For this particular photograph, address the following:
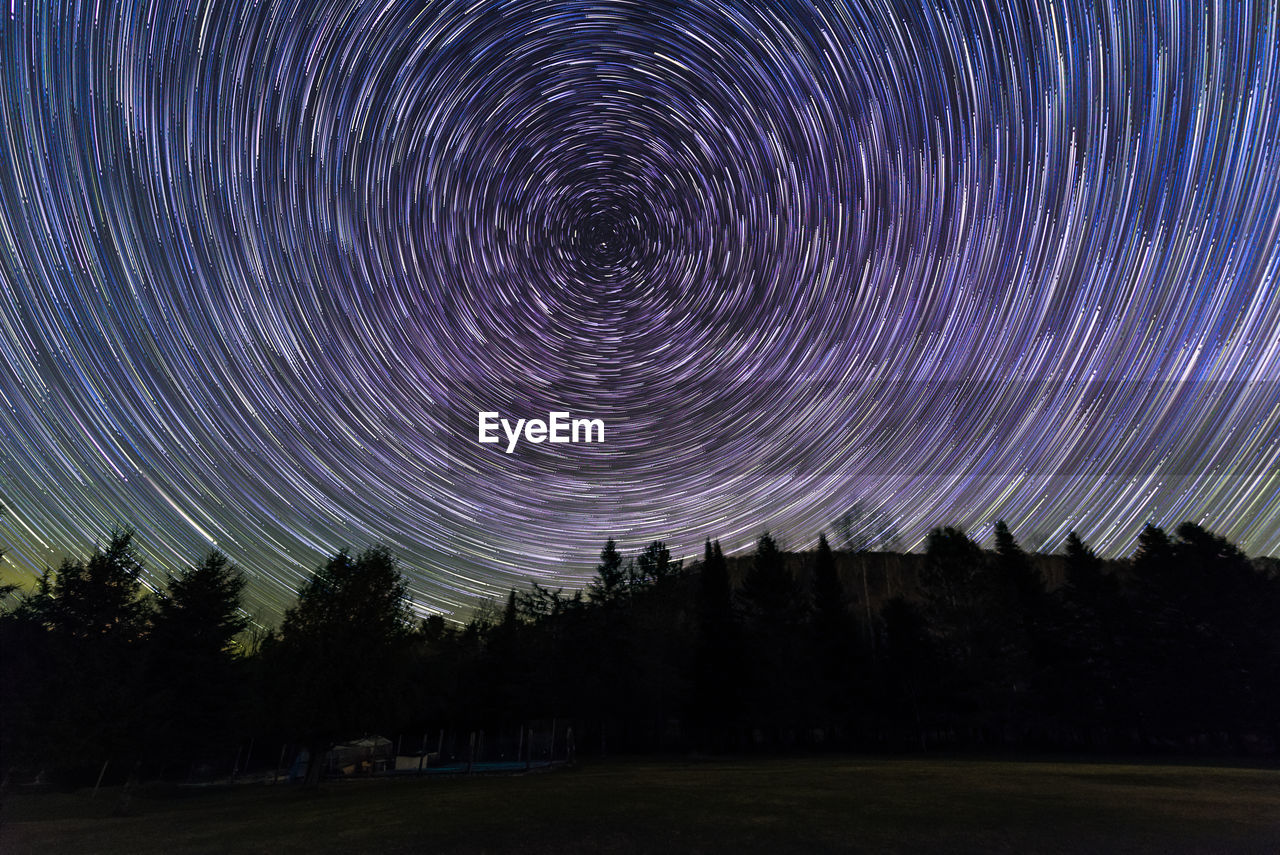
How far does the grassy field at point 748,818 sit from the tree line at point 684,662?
646 cm

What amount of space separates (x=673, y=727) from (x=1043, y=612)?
3496cm

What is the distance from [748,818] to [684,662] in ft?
123

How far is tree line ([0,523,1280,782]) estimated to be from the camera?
97.5ft

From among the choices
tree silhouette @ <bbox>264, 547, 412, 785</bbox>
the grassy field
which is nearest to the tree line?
tree silhouette @ <bbox>264, 547, 412, 785</bbox>

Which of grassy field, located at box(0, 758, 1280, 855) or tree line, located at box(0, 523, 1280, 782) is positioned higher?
tree line, located at box(0, 523, 1280, 782)

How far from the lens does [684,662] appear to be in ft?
168

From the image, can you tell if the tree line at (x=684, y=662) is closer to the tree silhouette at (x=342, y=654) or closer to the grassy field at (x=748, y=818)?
the tree silhouette at (x=342, y=654)

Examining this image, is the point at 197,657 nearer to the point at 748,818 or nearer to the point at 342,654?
the point at 342,654

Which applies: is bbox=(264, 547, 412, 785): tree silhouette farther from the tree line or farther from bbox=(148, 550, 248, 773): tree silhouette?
bbox=(148, 550, 248, 773): tree silhouette

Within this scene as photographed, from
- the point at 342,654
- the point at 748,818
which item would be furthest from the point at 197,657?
the point at 748,818

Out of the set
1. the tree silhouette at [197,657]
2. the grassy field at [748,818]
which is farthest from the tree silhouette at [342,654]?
the grassy field at [748,818]

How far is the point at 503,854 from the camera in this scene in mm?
12289

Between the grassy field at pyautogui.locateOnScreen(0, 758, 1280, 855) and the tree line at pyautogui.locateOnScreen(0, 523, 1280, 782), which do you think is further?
the tree line at pyautogui.locateOnScreen(0, 523, 1280, 782)

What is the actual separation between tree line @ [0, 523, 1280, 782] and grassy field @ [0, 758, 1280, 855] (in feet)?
21.2
